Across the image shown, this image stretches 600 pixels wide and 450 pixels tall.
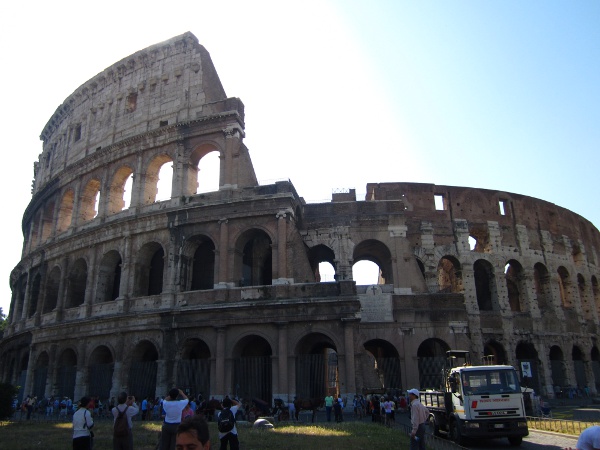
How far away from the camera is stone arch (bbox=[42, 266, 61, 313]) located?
2509 centimetres

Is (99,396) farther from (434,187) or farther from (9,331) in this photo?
(434,187)

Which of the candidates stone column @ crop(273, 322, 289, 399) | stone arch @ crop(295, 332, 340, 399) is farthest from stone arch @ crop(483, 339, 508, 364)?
stone column @ crop(273, 322, 289, 399)

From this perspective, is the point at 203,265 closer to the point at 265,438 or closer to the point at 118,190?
the point at 118,190

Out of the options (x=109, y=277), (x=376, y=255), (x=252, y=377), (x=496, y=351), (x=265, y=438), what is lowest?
(x=265, y=438)

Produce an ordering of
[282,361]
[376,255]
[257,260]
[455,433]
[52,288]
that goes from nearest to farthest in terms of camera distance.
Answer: [455,433], [282,361], [257,260], [376,255], [52,288]

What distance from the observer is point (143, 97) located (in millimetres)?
24344

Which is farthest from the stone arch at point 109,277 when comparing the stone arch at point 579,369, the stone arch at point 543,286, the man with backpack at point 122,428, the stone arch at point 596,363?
the stone arch at point 596,363

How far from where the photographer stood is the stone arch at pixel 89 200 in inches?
983

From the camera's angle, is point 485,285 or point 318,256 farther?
point 485,285

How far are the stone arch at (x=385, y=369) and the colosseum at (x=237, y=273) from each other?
83 mm

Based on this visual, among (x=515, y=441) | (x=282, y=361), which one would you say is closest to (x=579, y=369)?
(x=282, y=361)

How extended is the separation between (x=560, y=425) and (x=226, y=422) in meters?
9.64

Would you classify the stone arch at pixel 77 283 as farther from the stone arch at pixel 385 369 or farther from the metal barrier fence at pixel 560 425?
the metal barrier fence at pixel 560 425

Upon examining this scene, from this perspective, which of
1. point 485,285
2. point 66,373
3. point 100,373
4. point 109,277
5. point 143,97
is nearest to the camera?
point 100,373
